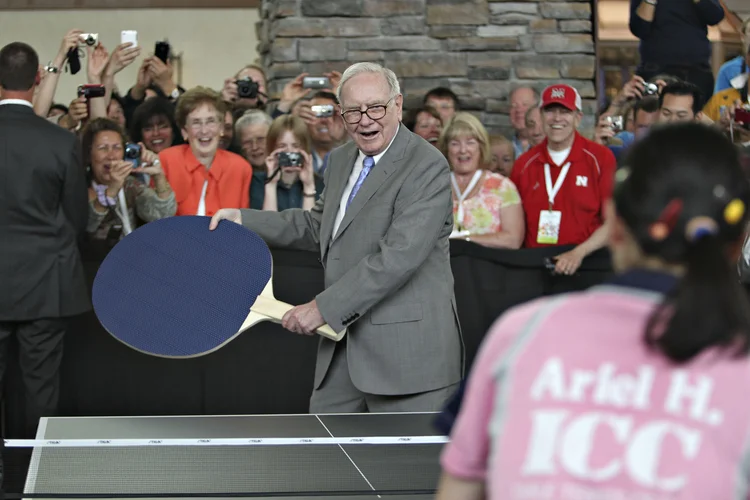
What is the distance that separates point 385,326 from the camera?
4.27 meters

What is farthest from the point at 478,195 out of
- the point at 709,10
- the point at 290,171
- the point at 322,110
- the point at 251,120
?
the point at 709,10

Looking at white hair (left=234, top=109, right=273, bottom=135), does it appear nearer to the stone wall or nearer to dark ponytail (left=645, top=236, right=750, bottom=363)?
the stone wall

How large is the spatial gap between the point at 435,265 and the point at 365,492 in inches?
53.0

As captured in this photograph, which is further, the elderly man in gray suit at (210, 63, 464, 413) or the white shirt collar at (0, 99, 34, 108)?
the white shirt collar at (0, 99, 34, 108)

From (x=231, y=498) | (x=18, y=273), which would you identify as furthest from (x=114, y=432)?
(x=18, y=273)

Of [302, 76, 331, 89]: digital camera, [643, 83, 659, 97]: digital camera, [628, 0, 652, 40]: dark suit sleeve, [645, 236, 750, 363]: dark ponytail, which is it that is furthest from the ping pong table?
[628, 0, 652, 40]: dark suit sleeve

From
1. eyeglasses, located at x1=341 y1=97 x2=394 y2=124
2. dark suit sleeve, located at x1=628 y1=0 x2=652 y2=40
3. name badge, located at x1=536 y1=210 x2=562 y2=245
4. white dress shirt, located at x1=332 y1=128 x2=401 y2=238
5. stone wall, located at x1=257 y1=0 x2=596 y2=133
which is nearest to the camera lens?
eyeglasses, located at x1=341 y1=97 x2=394 y2=124

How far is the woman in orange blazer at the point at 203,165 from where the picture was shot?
21.1 feet

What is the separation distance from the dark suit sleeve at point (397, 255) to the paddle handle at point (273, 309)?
0.07 m

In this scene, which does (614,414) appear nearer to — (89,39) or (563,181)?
(563,181)

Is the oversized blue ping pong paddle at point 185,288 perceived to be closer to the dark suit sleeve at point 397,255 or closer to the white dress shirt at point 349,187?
the dark suit sleeve at point 397,255

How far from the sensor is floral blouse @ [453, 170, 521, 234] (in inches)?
255

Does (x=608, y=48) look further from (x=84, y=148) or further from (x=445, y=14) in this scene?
(x=84, y=148)

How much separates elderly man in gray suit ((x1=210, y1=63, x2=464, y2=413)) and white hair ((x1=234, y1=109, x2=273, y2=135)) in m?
2.89
